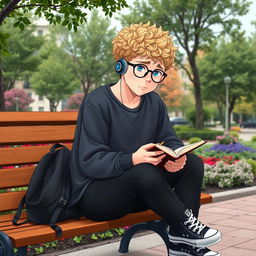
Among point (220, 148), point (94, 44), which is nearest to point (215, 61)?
point (94, 44)

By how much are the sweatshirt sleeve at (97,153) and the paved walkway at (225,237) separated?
4.41 ft

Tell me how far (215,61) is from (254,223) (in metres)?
38.8

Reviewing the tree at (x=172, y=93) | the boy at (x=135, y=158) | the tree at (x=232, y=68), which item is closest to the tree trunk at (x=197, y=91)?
the tree at (x=232, y=68)

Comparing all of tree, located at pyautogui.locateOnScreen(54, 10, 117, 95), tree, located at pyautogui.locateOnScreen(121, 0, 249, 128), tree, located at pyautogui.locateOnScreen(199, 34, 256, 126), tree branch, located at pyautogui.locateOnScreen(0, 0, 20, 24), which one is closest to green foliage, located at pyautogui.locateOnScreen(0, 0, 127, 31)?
tree branch, located at pyautogui.locateOnScreen(0, 0, 20, 24)

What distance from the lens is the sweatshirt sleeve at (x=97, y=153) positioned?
3438 millimetres

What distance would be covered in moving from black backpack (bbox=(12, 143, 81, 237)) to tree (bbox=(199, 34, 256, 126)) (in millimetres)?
37735

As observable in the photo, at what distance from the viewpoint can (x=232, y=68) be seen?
41.8 m

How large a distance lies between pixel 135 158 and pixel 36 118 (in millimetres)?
1156

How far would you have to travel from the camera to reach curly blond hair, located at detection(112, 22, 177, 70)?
3643 mm

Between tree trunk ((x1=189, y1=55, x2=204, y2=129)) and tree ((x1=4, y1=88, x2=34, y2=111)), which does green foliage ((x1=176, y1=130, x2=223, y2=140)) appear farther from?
tree ((x1=4, y1=88, x2=34, y2=111))

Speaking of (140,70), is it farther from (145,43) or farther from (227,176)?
(227,176)

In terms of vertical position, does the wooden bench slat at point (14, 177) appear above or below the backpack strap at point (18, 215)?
above

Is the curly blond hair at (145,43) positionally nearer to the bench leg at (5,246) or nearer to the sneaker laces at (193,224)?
the sneaker laces at (193,224)

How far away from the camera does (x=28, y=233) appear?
10.6ft
